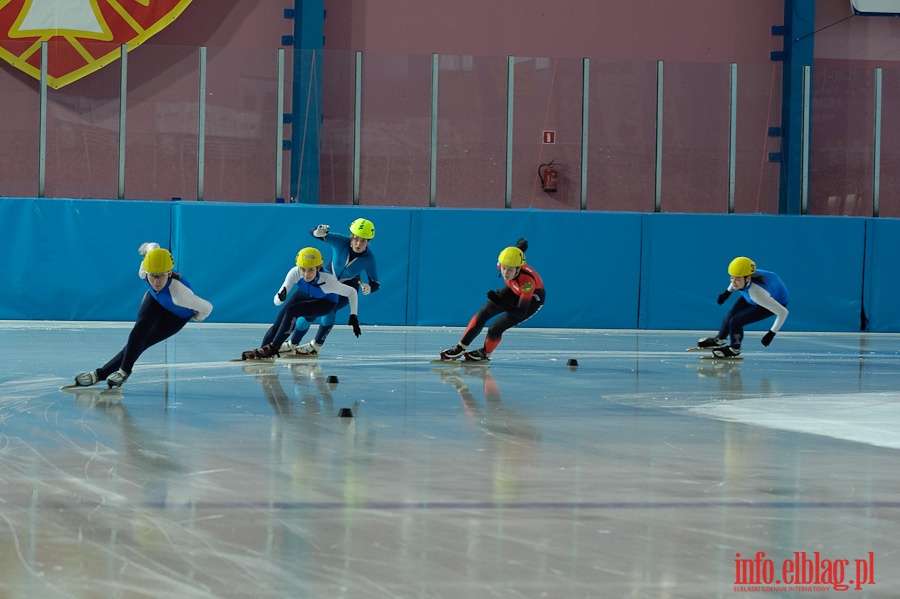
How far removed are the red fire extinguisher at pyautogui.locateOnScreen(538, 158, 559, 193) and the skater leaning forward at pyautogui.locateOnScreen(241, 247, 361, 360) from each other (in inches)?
209

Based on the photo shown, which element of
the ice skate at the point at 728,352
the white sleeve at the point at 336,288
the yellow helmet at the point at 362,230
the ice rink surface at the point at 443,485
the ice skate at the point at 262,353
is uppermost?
the yellow helmet at the point at 362,230

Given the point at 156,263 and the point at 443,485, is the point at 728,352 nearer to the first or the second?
the point at 156,263

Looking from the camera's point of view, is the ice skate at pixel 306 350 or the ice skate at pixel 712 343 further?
the ice skate at pixel 712 343

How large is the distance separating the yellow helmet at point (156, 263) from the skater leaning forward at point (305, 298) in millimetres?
2294

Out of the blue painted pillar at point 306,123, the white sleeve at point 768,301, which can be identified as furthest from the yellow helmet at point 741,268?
the blue painted pillar at point 306,123

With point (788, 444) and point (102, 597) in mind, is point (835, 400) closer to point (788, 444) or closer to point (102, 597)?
point (788, 444)

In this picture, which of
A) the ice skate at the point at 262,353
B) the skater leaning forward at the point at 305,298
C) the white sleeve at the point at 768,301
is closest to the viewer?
the ice skate at the point at 262,353

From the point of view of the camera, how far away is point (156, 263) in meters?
7.50

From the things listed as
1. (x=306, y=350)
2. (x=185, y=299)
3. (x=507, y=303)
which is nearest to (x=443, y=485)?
(x=185, y=299)

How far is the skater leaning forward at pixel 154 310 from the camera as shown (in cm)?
751

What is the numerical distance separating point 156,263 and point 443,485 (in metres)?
3.56

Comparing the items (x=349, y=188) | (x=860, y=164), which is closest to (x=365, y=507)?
(x=349, y=188)

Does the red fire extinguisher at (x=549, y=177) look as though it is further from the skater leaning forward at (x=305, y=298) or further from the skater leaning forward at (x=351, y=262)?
the skater leaning forward at (x=305, y=298)

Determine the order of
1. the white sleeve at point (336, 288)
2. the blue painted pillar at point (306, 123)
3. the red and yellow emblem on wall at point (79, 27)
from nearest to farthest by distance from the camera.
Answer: the white sleeve at point (336, 288), the blue painted pillar at point (306, 123), the red and yellow emblem on wall at point (79, 27)
